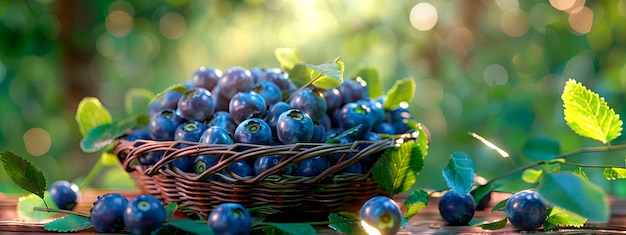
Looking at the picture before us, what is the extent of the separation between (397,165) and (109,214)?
0.33 metres

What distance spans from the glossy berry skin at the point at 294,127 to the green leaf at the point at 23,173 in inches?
10.9

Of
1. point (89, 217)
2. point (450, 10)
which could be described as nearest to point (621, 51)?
point (450, 10)

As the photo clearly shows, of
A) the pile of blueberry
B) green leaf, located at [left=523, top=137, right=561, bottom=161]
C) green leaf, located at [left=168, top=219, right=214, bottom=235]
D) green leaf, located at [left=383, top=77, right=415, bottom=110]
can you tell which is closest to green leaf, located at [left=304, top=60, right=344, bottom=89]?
the pile of blueberry

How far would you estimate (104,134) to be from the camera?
896 millimetres

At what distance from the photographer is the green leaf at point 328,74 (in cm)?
74

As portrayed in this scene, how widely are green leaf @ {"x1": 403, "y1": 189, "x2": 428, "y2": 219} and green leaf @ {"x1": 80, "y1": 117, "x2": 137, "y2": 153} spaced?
39cm

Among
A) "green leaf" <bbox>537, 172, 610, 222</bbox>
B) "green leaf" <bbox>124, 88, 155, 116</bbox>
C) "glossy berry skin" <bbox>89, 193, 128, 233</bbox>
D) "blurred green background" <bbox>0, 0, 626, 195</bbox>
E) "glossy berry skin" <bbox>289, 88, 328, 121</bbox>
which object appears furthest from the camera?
"blurred green background" <bbox>0, 0, 626, 195</bbox>

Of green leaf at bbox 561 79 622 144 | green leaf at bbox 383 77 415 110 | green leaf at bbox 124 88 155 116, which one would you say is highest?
green leaf at bbox 124 88 155 116

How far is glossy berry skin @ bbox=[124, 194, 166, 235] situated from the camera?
65 centimetres

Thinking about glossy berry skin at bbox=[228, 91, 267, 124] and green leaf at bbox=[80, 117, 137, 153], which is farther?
green leaf at bbox=[80, 117, 137, 153]

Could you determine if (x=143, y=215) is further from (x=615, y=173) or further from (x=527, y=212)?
(x=615, y=173)

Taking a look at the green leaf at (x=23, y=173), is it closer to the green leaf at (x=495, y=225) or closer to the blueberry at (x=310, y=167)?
the blueberry at (x=310, y=167)

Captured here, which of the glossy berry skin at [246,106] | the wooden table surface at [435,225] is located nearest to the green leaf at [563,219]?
the wooden table surface at [435,225]

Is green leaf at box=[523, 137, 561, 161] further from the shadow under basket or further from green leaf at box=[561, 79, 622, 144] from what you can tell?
the shadow under basket
